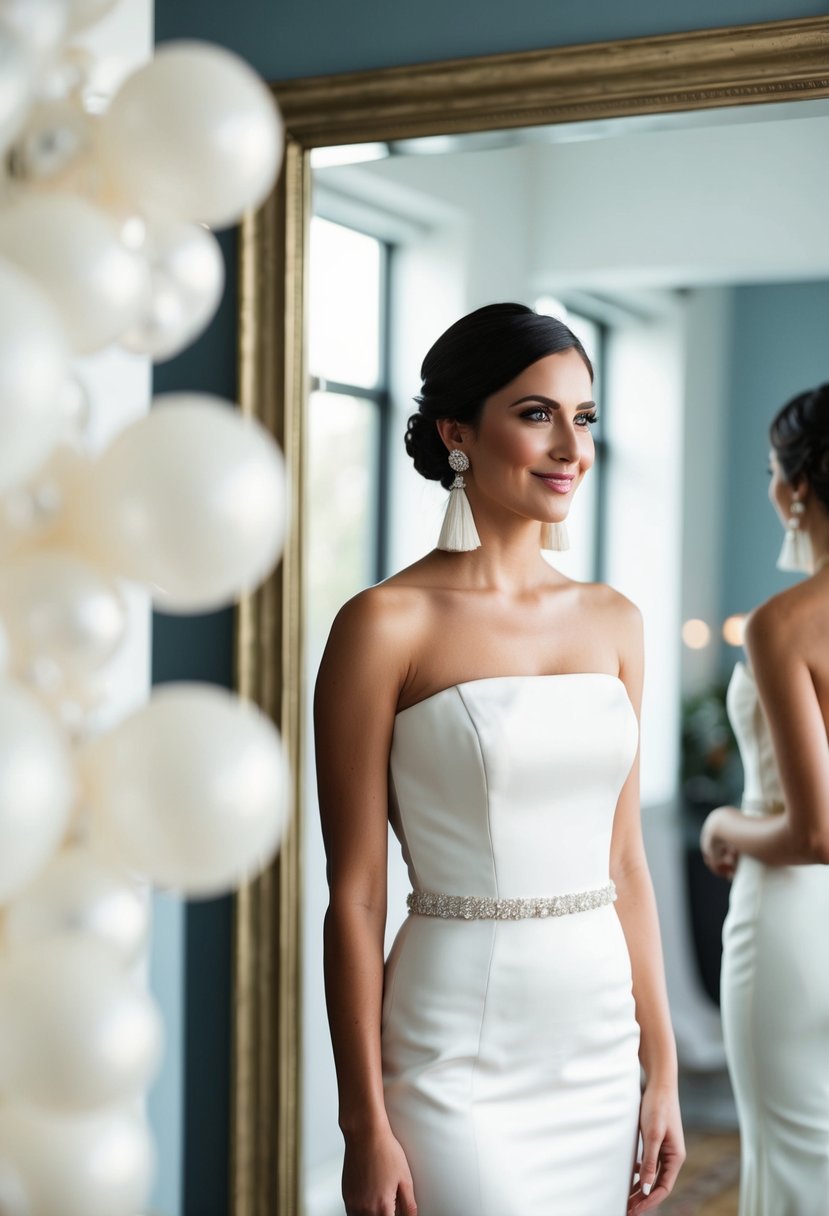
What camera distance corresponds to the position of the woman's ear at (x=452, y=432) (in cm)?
211

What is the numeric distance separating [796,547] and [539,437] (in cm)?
42

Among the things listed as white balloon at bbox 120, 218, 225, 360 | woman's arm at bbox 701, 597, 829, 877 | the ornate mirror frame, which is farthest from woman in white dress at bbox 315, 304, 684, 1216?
white balloon at bbox 120, 218, 225, 360

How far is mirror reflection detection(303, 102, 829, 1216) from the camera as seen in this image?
2135mm

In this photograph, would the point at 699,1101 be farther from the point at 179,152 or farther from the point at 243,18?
the point at 243,18

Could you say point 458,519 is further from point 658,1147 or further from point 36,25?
point 36,25

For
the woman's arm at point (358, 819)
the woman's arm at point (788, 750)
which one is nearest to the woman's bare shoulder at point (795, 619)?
the woman's arm at point (788, 750)

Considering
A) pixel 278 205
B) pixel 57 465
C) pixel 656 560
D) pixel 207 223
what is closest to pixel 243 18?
pixel 278 205

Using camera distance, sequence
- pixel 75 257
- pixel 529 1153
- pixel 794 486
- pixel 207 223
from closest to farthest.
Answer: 1. pixel 75 257
2. pixel 207 223
3. pixel 529 1153
4. pixel 794 486

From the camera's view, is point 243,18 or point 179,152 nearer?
point 179,152

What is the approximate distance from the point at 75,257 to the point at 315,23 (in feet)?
5.54

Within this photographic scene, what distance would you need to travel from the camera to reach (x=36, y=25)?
40.6 inches

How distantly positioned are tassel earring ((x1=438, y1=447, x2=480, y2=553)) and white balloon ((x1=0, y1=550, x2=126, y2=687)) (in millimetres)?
1005

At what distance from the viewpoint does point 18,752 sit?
0.95m

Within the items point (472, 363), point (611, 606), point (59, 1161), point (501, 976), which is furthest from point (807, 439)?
point (59, 1161)
